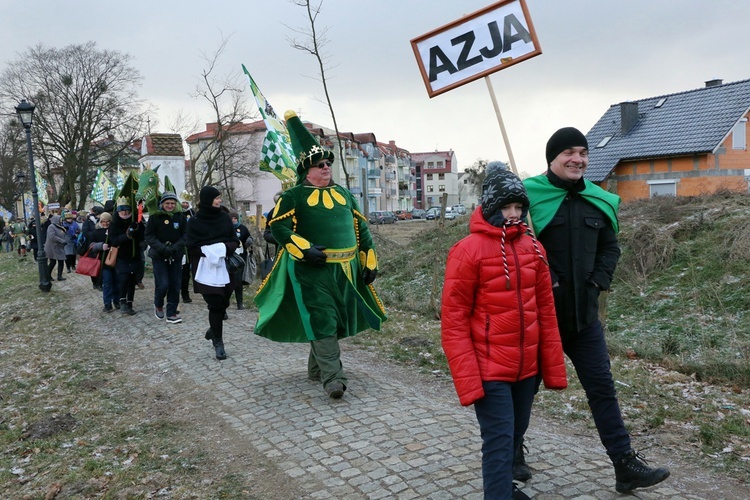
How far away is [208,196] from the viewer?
7859 mm

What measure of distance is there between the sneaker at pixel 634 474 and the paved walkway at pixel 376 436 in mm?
133

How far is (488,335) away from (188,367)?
5170 millimetres

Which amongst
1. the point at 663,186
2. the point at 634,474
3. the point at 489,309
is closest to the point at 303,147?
the point at 489,309

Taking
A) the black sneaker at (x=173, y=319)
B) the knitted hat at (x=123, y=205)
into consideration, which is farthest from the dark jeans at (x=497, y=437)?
the knitted hat at (x=123, y=205)

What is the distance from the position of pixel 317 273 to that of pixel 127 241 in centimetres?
603

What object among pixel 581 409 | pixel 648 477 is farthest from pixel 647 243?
pixel 648 477

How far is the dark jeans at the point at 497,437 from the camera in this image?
11.0ft

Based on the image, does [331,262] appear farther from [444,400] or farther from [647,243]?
[647,243]

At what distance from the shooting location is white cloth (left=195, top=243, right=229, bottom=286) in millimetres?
7664

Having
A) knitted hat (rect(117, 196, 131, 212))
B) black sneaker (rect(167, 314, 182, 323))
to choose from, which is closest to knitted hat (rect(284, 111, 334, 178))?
black sneaker (rect(167, 314, 182, 323))

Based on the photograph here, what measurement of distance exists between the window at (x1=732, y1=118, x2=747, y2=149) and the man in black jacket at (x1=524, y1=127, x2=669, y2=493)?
24211 mm

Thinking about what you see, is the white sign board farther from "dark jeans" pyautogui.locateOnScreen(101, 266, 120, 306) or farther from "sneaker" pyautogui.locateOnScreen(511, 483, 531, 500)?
"dark jeans" pyautogui.locateOnScreen(101, 266, 120, 306)

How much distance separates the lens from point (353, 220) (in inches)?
251

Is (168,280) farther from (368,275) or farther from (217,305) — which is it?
(368,275)
